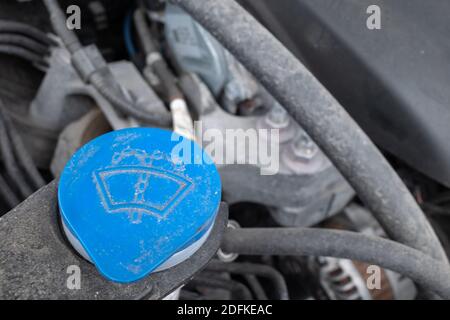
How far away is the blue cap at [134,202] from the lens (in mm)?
428

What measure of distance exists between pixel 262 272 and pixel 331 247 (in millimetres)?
259

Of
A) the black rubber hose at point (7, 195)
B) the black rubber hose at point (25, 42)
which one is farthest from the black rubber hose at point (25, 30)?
the black rubber hose at point (7, 195)

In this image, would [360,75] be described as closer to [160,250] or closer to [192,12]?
[192,12]

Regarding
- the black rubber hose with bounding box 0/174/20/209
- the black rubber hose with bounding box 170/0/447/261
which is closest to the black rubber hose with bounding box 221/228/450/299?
the black rubber hose with bounding box 170/0/447/261

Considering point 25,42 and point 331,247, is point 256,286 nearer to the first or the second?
point 331,247

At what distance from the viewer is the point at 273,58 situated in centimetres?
57

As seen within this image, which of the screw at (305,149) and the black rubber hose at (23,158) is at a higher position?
the screw at (305,149)

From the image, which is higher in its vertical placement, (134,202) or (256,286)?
(134,202)

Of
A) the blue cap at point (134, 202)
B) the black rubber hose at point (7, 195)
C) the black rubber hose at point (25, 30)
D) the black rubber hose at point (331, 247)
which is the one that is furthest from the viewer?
the black rubber hose at point (25, 30)

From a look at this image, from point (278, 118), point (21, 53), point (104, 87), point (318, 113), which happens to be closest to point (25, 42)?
point (21, 53)

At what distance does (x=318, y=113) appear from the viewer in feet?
1.86

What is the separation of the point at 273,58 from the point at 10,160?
43cm

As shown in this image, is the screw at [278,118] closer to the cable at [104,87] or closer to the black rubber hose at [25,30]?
the cable at [104,87]

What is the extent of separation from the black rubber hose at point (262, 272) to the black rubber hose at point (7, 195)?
286 millimetres
